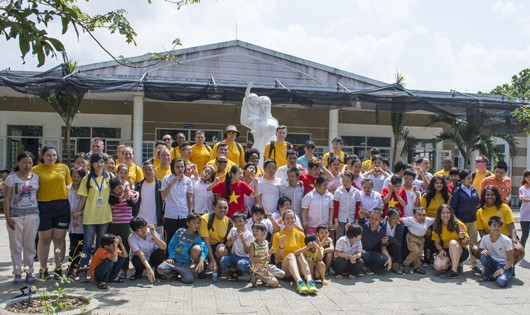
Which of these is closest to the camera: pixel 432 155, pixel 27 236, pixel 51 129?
pixel 27 236

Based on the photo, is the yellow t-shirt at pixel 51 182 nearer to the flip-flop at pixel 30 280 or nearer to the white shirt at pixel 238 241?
the flip-flop at pixel 30 280

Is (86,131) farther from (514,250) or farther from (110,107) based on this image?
(514,250)

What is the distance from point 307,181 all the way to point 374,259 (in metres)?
1.48

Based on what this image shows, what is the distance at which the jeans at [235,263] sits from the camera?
19.9 feet

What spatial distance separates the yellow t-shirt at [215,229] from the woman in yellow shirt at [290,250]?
677mm

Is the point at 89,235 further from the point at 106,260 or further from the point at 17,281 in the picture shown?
the point at 17,281

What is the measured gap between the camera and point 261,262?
597cm

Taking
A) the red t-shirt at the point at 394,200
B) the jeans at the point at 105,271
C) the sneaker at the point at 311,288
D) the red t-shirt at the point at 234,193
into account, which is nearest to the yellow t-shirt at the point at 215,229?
the red t-shirt at the point at 234,193

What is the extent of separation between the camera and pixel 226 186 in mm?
6730

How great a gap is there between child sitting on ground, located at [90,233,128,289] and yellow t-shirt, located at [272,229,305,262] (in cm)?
186

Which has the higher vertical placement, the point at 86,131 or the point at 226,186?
the point at 86,131

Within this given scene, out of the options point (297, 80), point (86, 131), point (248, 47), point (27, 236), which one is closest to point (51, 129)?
point (86, 131)

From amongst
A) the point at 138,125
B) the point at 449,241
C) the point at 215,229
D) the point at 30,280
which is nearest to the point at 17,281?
the point at 30,280

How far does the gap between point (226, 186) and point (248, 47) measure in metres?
11.8
